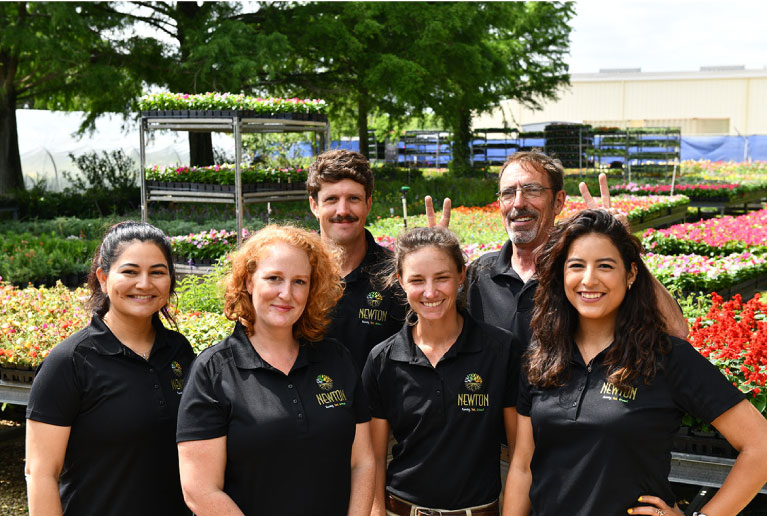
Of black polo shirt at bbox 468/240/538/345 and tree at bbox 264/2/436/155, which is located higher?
tree at bbox 264/2/436/155

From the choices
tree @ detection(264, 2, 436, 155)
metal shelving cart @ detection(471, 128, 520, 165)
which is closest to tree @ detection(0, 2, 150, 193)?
tree @ detection(264, 2, 436, 155)

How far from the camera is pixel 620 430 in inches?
90.4

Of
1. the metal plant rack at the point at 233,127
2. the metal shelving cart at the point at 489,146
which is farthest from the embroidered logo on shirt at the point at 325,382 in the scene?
the metal shelving cart at the point at 489,146

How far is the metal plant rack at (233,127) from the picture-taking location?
31.6 feet

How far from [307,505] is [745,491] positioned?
1360mm

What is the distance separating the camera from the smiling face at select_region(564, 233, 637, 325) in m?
2.46

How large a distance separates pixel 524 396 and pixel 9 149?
60.7 feet

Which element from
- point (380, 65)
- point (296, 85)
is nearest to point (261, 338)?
point (380, 65)

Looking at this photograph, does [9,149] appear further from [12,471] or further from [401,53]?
[12,471]

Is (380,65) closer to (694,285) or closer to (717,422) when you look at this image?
(694,285)

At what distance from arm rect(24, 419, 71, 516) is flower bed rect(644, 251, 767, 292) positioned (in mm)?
6558

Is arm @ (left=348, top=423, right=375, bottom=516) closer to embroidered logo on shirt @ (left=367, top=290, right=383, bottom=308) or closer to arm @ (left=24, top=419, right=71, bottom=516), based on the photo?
embroidered logo on shirt @ (left=367, top=290, right=383, bottom=308)

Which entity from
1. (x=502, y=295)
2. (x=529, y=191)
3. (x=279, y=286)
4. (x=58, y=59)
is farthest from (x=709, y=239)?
(x=58, y=59)

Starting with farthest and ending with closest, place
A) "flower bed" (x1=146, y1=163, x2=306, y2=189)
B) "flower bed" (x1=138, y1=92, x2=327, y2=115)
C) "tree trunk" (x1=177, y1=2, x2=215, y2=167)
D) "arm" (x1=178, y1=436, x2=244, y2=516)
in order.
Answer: "tree trunk" (x1=177, y1=2, x2=215, y2=167), "flower bed" (x1=146, y1=163, x2=306, y2=189), "flower bed" (x1=138, y1=92, x2=327, y2=115), "arm" (x1=178, y1=436, x2=244, y2=516)
